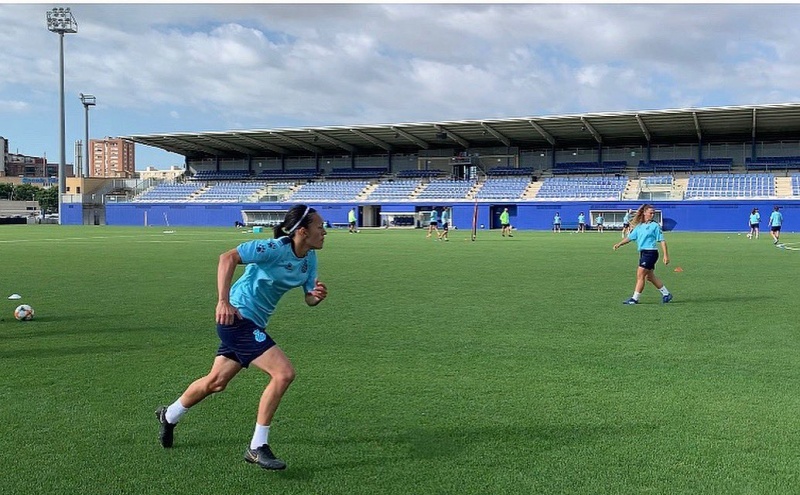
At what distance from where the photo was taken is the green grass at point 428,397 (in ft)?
13.6

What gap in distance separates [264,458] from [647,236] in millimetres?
9119

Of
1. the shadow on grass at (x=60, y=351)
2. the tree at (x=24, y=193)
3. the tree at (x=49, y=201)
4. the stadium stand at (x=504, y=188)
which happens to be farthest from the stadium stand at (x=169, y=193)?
the shadow on grass at (x=60, y=351)

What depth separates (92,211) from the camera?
73.2 metres

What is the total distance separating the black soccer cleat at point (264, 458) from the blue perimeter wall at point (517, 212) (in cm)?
5213

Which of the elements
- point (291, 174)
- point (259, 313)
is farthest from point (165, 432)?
point (291, 174)

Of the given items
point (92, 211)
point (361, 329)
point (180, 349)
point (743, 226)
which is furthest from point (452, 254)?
point (92, 211)

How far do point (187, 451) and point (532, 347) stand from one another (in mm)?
4333

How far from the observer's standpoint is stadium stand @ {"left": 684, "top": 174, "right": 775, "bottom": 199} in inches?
2051

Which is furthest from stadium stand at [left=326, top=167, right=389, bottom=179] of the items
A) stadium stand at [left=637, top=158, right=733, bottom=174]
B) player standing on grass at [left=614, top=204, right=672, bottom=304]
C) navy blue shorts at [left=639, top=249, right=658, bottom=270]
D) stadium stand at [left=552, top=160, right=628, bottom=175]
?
navy blue shorts at [left=639, top=249, right=658, bottom=270]

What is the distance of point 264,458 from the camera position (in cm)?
423

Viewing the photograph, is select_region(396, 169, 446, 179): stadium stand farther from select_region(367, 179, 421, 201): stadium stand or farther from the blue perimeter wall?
the blue perimeter wall

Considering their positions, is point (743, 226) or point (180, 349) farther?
point (743, 226)

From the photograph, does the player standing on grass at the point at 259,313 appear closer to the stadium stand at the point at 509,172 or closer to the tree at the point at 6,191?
the stadium stand at the point at 509,172

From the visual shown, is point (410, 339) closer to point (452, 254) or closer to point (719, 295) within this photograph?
point (719, 295)
